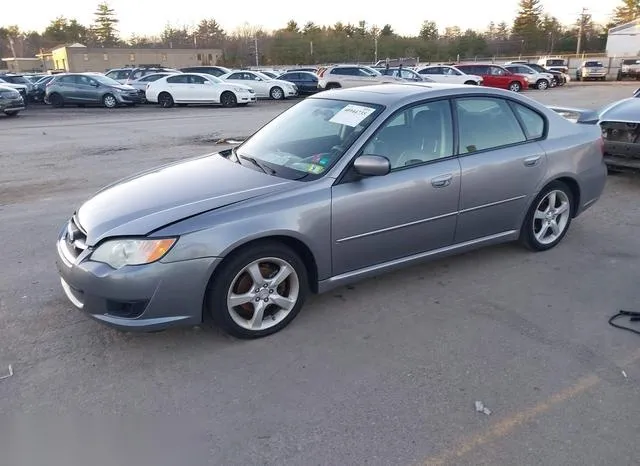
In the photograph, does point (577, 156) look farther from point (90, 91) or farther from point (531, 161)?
point (90, 91)

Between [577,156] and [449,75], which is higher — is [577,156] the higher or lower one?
the lower one

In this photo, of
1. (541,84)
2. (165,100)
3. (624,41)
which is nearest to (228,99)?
(165,100)

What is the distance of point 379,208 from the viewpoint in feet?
12.3

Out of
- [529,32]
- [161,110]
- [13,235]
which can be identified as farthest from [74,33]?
[13,235]

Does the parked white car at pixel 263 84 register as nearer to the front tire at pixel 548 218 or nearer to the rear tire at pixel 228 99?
the rear tire at pixel 228 99

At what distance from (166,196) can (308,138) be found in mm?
1235

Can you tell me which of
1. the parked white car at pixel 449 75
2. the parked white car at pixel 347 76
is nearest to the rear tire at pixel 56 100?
the parked white car at pixel 347 76

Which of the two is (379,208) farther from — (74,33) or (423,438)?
(74,33)

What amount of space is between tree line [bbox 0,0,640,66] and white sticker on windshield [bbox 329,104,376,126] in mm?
80298

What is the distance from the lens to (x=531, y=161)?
4.50 m

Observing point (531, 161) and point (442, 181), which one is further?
point (531, 161)

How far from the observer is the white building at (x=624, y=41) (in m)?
59.4

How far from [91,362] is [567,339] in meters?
3.05

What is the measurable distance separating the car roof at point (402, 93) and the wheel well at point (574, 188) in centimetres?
98
